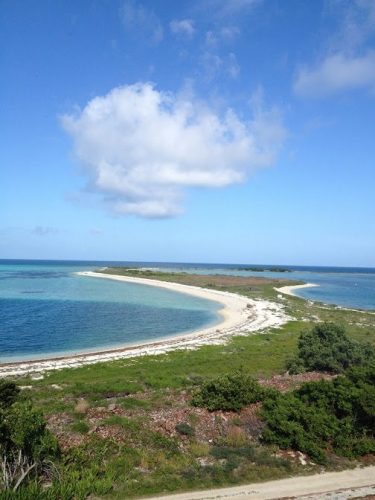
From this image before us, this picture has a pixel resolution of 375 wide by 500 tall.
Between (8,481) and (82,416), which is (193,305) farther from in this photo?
(8,481)

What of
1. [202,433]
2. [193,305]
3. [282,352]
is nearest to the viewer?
[202,433]

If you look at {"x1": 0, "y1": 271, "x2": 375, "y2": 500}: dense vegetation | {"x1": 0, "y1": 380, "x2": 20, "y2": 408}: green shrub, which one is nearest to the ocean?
{"x1": 0, "y1": 271, "x2": 375, "y2": 500}: dense vegetation

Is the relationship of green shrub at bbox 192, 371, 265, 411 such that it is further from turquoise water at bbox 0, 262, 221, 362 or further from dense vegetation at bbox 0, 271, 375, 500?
turquoise water at bbox 0, 262, 221, 362

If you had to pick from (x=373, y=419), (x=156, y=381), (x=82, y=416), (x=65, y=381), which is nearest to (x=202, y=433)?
(x=82, y=416)

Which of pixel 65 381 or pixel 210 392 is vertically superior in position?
pixel 210 392

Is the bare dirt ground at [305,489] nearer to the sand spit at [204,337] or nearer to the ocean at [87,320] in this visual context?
the sand spit at [204,337]

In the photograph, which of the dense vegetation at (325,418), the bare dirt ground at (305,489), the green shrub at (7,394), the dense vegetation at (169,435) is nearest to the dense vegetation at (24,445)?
the dense vegetation at (169,435)

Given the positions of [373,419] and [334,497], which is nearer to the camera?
[334,497]

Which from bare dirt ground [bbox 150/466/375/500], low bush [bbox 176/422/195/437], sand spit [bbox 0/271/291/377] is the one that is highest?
low bush [bbox 176/422/195/437]
